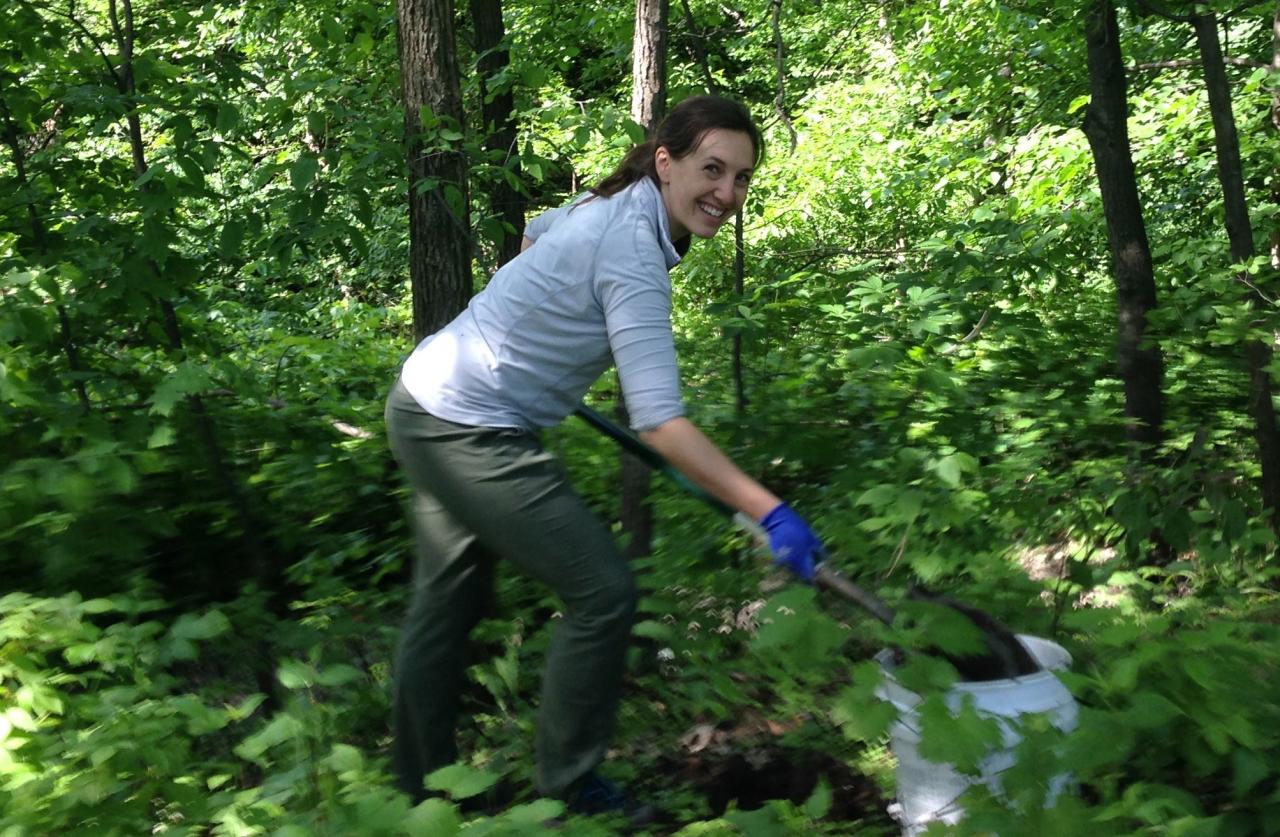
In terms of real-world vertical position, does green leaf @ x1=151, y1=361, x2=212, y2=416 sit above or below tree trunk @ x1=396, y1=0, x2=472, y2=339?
below

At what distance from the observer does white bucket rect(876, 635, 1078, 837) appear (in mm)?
2426

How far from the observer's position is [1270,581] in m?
4.43

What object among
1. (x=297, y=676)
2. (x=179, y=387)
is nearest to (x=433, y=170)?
(x=179, y=387)

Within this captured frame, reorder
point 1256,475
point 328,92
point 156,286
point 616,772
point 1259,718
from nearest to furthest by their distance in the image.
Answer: point 1259,718 < point 616,772 < point 156,286 < point 1256,475 < point 328,92

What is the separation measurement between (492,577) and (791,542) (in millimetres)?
852

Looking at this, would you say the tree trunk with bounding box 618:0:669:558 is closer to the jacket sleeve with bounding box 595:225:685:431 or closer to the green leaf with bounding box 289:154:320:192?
the green leaf with bounding box 289:154:320:192

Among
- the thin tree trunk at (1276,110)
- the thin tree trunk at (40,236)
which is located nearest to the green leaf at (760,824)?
the thin tree trunk at (40,236)

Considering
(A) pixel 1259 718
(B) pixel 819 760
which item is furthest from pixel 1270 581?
(A) pixel 1259 718

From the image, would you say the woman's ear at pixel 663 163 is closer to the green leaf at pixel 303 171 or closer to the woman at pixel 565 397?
the woman at pixel 565 397

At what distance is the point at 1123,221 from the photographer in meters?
4.94

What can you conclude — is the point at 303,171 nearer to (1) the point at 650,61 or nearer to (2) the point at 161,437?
(1) the point at 650,61

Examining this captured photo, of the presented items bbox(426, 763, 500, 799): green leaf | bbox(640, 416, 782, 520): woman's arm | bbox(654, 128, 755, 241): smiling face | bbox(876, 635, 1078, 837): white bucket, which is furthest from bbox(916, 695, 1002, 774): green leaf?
bbox(654, 128, 755, 241): smiling face

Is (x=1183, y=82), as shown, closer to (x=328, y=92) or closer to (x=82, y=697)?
(x=328, y=92)

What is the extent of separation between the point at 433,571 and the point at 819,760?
117 cm
